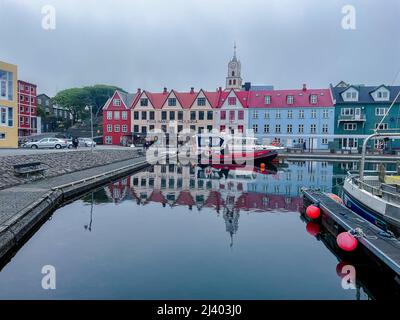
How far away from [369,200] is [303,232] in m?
2.97

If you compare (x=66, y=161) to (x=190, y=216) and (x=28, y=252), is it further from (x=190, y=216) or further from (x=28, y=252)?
(x=28, y=252)

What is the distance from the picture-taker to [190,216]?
17938mm

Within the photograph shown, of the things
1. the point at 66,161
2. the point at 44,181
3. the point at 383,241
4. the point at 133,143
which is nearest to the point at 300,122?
the point at 133,143

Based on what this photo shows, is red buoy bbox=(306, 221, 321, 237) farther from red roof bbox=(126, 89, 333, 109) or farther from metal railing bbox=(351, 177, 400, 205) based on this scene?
red roof bbox=(126, 89, 333, 109)

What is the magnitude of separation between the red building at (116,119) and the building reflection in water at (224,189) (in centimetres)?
3836

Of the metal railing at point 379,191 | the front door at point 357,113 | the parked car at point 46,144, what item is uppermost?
the front door at point 357,113

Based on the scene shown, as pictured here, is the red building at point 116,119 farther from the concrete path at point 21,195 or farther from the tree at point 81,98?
the concrete path at point 21,195

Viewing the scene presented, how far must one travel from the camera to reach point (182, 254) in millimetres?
12352

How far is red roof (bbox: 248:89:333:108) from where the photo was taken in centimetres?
6550

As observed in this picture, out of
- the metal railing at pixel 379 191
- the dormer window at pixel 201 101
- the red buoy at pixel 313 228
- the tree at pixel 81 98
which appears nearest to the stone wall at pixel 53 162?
the red buoy at pixel 313 228

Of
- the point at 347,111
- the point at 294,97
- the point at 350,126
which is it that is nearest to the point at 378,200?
the point at 350,126

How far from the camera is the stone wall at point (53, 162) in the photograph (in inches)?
814

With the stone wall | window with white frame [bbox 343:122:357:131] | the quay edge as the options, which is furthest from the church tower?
the quay edge

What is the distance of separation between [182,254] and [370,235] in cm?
610
